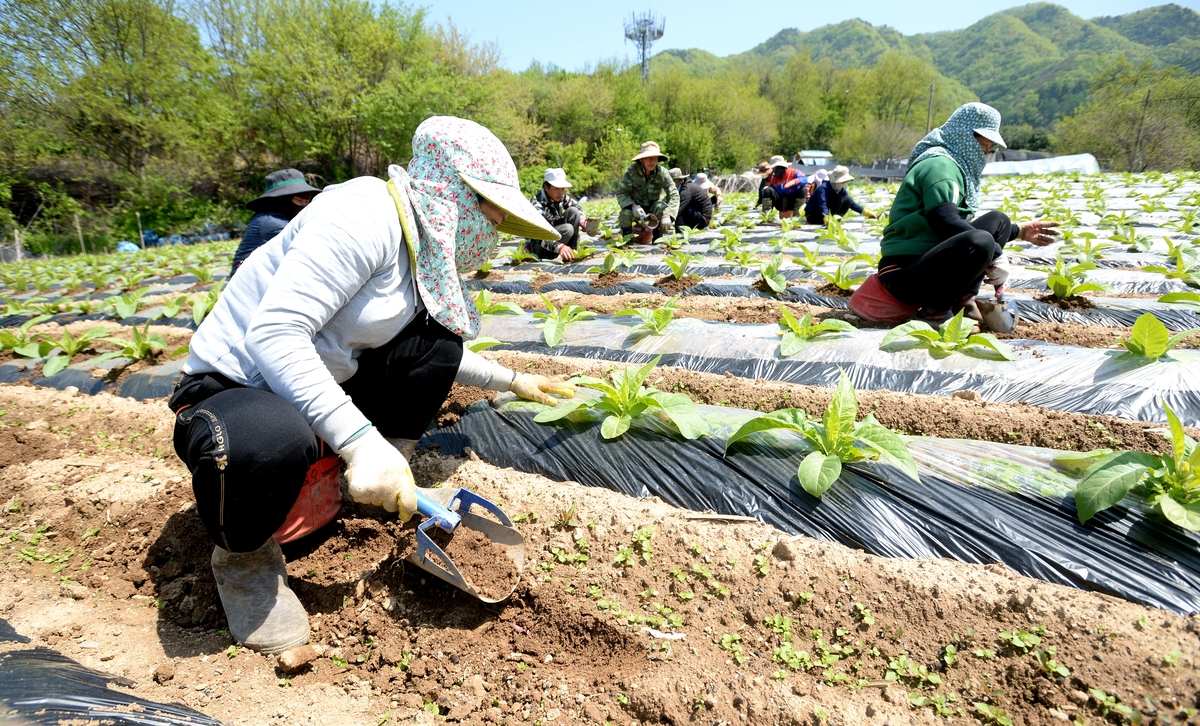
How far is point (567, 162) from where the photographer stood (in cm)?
3500

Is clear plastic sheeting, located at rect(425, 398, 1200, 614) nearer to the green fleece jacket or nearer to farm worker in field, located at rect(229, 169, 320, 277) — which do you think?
the green fleece jacket

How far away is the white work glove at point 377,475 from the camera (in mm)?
1495

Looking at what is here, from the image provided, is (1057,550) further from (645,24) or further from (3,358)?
(645,24)

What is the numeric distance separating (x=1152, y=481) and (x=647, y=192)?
737 cm

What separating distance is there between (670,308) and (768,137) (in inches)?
2135

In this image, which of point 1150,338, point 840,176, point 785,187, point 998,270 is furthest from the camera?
point 785,187

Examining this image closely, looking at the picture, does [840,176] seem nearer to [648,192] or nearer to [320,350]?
[648,192]

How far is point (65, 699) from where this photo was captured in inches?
41.6

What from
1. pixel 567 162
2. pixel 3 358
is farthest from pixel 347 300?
pixel 567 162

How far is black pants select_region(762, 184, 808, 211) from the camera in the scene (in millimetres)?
10047

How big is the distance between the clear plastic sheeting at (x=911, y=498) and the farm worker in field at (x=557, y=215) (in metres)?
5.17

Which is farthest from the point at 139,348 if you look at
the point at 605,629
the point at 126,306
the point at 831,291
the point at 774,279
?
the point at 831,291

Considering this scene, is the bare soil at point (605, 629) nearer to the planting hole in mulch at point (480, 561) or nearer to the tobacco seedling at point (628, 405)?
the planting hole in mulch at point (480, 561)

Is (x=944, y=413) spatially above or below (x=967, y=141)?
below
